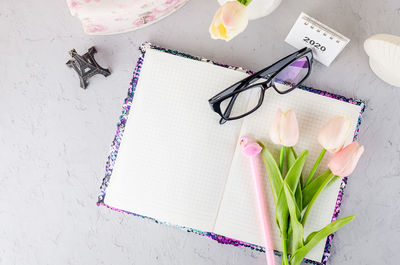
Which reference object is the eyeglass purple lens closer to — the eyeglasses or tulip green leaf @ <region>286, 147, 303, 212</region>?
the eyeglasses

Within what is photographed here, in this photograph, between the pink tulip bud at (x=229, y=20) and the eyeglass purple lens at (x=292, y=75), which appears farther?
the eyeglass purple lens at (x=292, y=75)

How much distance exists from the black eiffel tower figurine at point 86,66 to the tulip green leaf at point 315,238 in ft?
1.55

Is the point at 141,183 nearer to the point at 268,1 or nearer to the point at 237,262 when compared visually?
the point at 237,262

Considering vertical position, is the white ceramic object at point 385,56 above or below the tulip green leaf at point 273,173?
above

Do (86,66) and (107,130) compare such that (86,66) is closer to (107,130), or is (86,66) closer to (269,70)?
(107,130)

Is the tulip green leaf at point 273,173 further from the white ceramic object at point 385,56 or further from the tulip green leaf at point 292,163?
the white ceramic object at point 385,56

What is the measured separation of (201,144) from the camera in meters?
0.74

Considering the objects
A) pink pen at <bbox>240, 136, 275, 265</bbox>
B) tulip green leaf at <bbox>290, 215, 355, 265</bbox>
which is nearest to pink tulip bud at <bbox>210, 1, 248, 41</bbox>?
pink pen at <bbox>240, 136, 275, 265</bbox>

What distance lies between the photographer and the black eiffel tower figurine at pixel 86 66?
0.72 m

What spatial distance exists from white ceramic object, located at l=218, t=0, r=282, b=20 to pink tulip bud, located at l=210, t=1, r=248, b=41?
0.10 m

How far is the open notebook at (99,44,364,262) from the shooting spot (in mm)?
735

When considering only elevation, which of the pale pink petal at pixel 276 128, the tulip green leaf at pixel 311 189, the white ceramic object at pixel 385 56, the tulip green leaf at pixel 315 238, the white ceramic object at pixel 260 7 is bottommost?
the tulip green leaf at pixel 315 238

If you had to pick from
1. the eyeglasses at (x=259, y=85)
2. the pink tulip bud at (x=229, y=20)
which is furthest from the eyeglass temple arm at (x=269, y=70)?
the pink tulip bud at (x=229, y=20)

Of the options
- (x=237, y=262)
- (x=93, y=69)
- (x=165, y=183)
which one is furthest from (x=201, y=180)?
(x=93, y=69)
